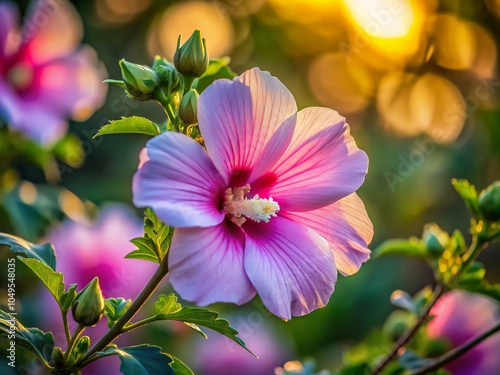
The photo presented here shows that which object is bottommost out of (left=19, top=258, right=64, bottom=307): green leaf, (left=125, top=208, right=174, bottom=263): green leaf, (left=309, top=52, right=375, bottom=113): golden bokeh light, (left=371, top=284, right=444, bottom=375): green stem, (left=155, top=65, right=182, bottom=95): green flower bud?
(left=309, top=52, right=375, bottom=113): golden bokeh light

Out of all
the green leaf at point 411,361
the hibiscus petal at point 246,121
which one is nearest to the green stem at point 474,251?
the green leaf at point 411,361

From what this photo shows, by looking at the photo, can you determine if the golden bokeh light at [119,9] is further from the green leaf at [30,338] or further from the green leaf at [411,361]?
the green leaf at [30,338]

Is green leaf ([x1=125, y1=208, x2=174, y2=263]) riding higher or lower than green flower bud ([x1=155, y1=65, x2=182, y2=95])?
lower

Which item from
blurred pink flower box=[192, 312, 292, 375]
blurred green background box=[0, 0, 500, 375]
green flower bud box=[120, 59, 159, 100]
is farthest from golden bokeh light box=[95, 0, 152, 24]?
green flower bud box=[120, 59, 159, 100]

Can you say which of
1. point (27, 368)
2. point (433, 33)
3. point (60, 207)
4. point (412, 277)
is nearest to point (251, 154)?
point (27, 368)

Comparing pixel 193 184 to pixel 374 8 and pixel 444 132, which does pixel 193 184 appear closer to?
pixel 374 8
